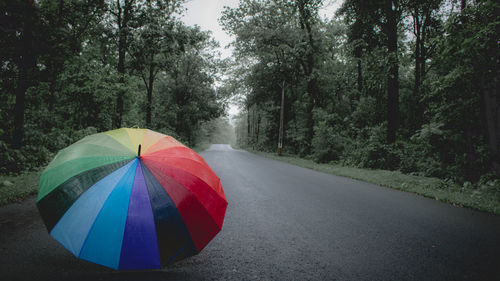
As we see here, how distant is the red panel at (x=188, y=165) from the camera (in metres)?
2.15

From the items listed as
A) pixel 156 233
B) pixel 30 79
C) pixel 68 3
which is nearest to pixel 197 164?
pixel 156 233

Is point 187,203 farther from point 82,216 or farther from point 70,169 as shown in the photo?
point 70,169

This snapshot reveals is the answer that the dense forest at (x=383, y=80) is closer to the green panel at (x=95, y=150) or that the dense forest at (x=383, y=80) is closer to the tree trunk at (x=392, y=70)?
the tree trunk at (x=392, y=70)

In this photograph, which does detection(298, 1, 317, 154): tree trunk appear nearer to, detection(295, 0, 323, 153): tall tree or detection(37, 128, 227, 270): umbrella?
detection(295, 0, 323, 153): tall tree

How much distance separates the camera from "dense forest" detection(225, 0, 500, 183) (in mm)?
7680

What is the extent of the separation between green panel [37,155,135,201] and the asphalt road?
1.03 meters

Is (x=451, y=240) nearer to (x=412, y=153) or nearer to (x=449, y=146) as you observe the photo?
(x=449, y=146)

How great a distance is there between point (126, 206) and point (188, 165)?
1.99ft

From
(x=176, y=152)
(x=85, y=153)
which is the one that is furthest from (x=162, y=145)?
(x=85, y=153)

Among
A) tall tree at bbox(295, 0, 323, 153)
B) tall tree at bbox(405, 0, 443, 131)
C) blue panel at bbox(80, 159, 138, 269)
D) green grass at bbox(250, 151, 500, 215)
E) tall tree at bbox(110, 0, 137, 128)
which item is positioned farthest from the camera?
tall tree at bbox(295, 0, 323, 153)

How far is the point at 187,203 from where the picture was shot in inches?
81.9

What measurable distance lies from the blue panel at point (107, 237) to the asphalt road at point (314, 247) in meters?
0.70

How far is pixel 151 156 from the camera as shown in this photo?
7.00ft

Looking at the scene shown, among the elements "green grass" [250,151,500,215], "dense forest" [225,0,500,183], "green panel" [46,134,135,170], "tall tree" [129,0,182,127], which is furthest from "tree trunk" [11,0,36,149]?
"dense forest" [225,0,500,183]
